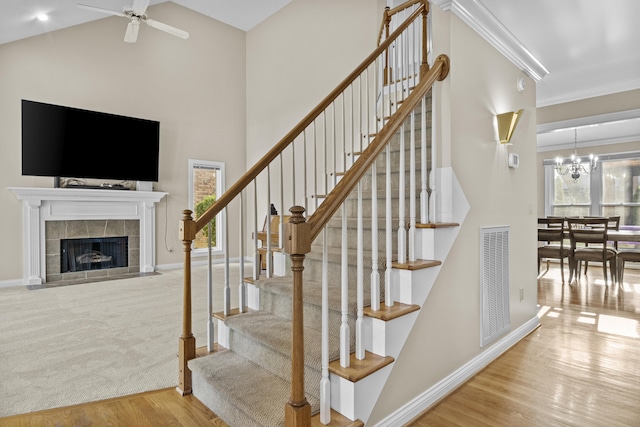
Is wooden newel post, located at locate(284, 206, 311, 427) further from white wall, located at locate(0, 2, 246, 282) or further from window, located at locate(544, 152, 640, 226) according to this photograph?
window, located at locate(544, 152, 640, 226)

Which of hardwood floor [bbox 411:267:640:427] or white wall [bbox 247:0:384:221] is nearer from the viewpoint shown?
hardwood floor [bbox 411:267:640:427]

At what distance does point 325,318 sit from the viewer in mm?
1494

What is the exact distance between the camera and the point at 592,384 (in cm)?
232

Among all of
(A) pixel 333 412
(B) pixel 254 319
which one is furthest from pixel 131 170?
(A) pixel 333 412

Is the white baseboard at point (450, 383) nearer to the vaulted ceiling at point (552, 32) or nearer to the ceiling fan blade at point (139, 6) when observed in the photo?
the vaulted ceiling at point (552, 32)

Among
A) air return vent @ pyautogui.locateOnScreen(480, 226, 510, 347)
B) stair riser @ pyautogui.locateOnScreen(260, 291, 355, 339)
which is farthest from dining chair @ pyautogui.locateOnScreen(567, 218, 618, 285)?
stair riser @ pyautogui.locateOnScreen(260, 291, 355, 339)

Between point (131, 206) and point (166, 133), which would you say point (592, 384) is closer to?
point (131, 206)

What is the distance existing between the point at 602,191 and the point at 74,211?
10.5 m

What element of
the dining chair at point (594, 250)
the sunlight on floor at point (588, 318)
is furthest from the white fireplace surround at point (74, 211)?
the dining chair at point (594, 250)

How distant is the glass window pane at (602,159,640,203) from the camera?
25.0ft

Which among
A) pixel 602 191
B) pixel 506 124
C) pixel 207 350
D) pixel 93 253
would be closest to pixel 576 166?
pixel 602 191

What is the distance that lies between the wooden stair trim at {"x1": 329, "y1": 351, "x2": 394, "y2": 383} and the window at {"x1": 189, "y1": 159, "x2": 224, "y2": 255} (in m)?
5.40

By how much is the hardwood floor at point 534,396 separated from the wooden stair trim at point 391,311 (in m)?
0.62

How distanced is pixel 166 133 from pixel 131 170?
988mm
